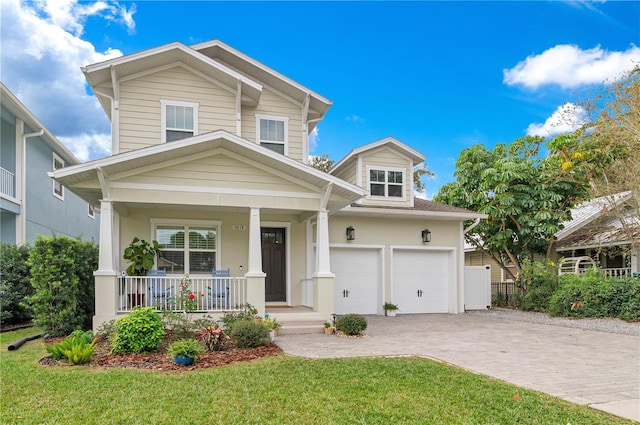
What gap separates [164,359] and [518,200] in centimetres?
1409

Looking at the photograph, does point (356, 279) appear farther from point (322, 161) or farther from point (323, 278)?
point (322, 161)

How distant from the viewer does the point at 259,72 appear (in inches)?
528

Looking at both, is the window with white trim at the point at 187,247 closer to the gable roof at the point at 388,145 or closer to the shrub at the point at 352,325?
the shrub at the point at 352,325

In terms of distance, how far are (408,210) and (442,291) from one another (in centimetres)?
321

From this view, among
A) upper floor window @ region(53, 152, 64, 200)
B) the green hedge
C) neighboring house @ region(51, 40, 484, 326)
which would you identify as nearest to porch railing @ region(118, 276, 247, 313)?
neighboring house @ region(51, 40, 484, 326)

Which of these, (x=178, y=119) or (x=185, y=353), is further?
(x=178, y=119)

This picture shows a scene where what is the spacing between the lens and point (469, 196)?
1839 centimetres

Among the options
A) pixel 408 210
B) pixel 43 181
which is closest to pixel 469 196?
pixel 408 210

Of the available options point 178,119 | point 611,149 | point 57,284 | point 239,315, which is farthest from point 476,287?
point 57,284

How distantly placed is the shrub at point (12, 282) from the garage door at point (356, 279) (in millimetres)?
8397

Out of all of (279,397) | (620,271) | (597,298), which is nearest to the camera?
(279,397)

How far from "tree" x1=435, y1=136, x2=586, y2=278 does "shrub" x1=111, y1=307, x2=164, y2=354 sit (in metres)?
13.4

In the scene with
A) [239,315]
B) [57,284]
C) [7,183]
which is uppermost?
[7,183]

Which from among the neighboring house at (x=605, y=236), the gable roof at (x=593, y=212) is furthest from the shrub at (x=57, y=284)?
the neighboring house at (x=605, y=236)
